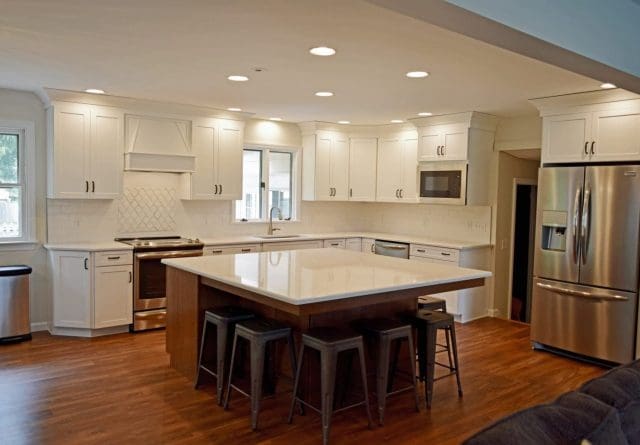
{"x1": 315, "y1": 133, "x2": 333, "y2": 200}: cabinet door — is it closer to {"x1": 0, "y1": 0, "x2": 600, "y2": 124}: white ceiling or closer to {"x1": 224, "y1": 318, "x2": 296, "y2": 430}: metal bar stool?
{"x1": 0, "y1": 0, "x2": 600, "y2": 124}: white ceiling

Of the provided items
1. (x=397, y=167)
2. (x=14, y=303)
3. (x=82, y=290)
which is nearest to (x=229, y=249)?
(x=82, y=290)

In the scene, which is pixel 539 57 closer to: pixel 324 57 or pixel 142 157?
pixel 324 57

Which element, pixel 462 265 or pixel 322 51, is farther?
pixel 462 265

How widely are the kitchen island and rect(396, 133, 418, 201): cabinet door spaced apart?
2356mm

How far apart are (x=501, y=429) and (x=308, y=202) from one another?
6.10 meters

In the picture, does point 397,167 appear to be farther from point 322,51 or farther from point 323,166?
point 322,51

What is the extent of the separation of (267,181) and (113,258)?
2436 millimetres

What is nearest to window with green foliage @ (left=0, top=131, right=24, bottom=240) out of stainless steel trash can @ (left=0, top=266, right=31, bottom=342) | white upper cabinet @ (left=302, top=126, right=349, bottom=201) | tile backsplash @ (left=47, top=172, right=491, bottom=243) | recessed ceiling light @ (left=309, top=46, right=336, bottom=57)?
tile backsplash @ (left=47, top=172, right=491, bottom=243)

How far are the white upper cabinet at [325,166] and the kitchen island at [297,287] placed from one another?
2492 mm

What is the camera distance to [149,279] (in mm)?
5371

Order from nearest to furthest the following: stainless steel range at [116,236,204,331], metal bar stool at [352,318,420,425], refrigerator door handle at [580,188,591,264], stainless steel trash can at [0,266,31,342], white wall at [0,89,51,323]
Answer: metal bar stool at [352,318,420,425], refrigerator door handle at [580,188,591,264], stainless steel trash can at [0,266,31,342], white wall at [0,89,51,323], stainless steel range at [116,236,204,331]

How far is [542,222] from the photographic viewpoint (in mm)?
4926

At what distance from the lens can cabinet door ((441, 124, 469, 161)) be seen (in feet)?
19.4

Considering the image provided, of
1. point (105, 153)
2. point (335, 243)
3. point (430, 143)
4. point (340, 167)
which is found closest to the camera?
point (105, 153)
